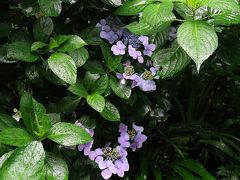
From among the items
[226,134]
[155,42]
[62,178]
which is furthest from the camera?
[226,134]

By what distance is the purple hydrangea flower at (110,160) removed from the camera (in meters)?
1.20

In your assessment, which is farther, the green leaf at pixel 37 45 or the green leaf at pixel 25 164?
the green leaf at pixel 37 45

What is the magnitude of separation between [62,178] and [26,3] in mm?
471

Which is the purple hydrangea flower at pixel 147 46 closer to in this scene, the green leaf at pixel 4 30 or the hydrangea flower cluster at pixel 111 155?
the hydrangea flower cluster at pixel 111 155

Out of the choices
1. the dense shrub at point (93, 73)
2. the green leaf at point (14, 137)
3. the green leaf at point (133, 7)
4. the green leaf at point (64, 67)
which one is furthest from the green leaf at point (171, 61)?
the green leaf at point (14, 137)

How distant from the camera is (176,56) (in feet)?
3.72

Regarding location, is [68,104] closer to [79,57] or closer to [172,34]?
[79,57]

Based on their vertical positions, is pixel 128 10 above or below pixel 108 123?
above

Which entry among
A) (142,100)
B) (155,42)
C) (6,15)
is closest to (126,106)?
(142,100)

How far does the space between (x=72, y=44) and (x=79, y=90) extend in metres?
0.13

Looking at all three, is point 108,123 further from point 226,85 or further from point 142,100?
point 226,85

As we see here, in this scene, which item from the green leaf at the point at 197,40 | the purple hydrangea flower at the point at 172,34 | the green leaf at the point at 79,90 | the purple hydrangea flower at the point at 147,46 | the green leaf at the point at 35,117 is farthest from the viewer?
the purple hydrangea flower at the point at 172,34

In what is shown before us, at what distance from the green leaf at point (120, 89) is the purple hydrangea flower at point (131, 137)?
14cm

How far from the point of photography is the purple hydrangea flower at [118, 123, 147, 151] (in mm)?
1260
